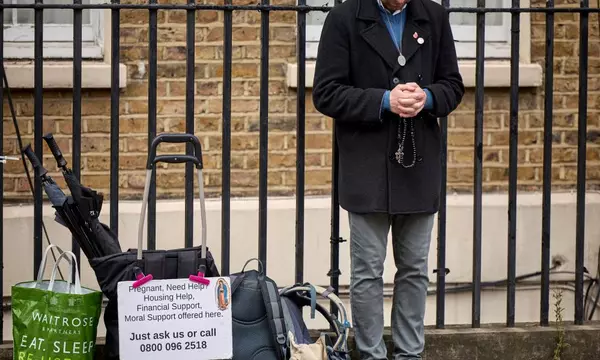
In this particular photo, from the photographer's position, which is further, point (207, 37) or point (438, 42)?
point (207, 37)

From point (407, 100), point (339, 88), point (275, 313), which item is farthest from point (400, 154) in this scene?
point (275, 313)

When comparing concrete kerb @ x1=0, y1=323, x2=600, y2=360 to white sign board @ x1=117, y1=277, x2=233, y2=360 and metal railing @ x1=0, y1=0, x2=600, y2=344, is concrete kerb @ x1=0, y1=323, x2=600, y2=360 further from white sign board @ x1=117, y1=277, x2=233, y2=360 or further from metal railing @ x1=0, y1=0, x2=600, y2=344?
white sign board @ x1=117, y1=277, x2=233, y2=360

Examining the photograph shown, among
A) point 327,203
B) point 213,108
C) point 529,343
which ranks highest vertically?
point 213,108

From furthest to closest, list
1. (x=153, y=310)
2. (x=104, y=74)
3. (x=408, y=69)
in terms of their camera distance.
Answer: (x=104, y=74), (x=408, y=69), (x=153, y=310)

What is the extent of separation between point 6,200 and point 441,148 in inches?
101

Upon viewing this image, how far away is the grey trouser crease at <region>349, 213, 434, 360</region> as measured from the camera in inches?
198

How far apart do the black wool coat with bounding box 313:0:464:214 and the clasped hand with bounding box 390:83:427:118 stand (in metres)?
0.08

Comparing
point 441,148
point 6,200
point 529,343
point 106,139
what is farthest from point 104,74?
point 529,343

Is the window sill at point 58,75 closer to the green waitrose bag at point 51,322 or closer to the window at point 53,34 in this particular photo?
the window at point 53,34

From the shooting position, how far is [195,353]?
470 centimetres

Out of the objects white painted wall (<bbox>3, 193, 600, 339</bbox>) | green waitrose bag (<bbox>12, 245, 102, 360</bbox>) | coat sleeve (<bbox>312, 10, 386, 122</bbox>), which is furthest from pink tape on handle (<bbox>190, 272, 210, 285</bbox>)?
white painted wall (<bbox>3, 193, 600, 339</bbox>)

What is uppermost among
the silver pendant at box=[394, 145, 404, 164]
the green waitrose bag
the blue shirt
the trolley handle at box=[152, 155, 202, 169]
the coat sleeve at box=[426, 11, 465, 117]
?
the blue shirt

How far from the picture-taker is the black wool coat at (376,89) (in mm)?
4930

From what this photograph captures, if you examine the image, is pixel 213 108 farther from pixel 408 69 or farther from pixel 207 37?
pixel 408 69
